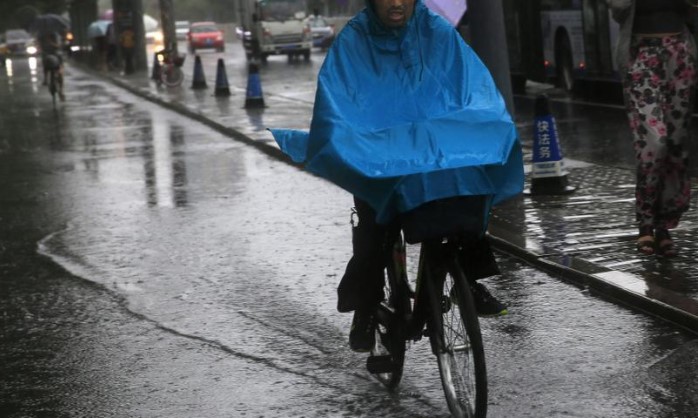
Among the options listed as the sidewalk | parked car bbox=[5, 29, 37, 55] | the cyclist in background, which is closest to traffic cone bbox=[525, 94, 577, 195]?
the sidewalk

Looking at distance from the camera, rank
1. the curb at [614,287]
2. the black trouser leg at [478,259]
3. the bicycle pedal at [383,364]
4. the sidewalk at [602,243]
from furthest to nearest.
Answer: the sidewalk at [602,243] < the curb at [614,287] < the bicycle pedal at [383,364] < the black trouser leg at [478,259]

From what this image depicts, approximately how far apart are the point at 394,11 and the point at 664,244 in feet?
10.9

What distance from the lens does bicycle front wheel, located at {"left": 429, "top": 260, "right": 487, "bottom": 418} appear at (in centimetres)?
477

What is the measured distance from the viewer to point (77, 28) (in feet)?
224

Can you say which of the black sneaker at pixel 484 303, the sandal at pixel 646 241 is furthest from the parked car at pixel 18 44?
the black sneaker at pixel 484 303

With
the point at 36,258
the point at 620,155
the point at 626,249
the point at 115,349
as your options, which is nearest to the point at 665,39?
the point at 626,249

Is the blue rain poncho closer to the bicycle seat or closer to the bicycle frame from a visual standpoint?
the bicycle seat

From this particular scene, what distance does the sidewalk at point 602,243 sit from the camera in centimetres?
703

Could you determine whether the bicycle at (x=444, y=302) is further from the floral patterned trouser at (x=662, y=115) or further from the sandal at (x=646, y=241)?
the sandal at (x=646, y=241)

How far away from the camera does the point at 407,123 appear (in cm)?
501

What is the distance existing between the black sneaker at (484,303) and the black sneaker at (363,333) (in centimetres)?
59

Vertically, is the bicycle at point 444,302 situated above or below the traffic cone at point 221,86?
below

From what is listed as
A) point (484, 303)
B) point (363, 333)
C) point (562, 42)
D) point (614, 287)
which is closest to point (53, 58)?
point (562, 42)

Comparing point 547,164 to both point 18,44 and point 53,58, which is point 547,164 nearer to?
point 53,58
